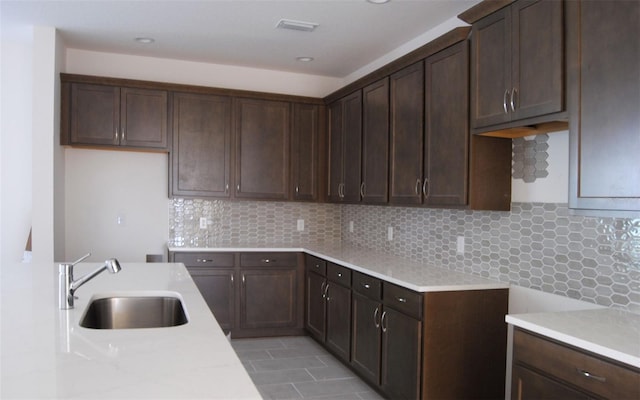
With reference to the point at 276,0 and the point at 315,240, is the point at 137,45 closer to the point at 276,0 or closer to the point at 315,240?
the point at 276,0

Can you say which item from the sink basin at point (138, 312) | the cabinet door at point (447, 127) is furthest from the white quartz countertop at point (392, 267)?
the sink basin at point (138, 312)

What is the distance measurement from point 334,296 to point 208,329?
8.34ft

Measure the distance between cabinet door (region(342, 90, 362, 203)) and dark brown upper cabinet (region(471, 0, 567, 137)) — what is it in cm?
173

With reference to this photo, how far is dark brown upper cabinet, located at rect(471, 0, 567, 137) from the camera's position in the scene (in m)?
2.43

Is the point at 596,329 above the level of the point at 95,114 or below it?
below

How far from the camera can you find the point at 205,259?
16.2ft

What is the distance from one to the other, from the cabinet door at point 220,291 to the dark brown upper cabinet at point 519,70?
9.58ft

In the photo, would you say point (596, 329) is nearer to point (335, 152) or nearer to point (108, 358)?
point (108, 358)

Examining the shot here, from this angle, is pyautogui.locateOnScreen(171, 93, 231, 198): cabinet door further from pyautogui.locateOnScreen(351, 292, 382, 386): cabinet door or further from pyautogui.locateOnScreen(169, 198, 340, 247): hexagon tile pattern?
pyautogui.locateOnScreen(351, 292, 382, 386): cabinet door

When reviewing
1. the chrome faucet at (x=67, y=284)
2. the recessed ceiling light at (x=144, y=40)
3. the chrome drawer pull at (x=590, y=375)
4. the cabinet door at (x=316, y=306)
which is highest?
the recessed ceiling light at (x=144, y=40)

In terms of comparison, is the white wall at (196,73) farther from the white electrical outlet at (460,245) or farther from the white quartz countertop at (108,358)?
the white quartz countertop at (108,358)

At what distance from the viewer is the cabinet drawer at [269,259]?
5.04 meters

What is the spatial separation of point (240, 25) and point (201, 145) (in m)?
1.40

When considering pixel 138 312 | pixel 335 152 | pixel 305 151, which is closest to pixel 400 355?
pixel 138 312
